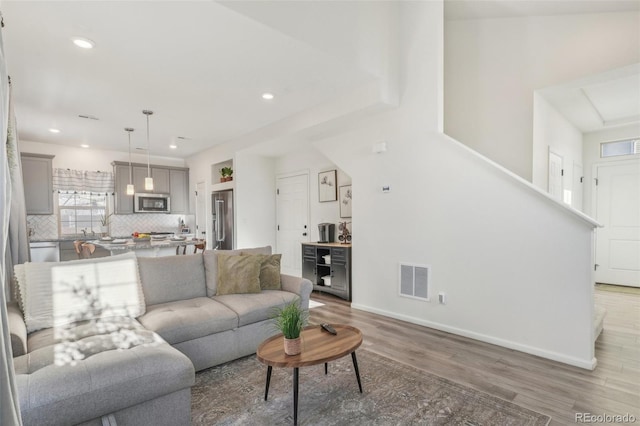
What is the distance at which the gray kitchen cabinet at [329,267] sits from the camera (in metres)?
5.02

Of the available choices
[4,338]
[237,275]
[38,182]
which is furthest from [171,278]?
[38,182]

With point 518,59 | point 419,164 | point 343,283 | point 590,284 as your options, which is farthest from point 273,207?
point 590,284

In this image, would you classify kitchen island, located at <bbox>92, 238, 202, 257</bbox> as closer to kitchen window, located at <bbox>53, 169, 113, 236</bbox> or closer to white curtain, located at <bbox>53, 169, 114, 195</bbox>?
kitchen window, located at <bbox>53, 169, 113, 236</bbox>

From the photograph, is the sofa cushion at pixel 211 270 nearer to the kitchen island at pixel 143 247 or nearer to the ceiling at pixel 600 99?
the kitchen island at pixel 143 247

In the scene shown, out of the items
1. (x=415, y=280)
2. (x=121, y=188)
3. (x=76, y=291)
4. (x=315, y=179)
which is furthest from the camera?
(x=121, y=188)

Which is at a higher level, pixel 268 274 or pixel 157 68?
pixel 157 68

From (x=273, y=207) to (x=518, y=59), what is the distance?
16.4 feet

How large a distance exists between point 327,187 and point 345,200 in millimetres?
515

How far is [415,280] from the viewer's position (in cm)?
402

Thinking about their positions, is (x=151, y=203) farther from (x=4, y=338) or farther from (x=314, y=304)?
(x=4, y=338)

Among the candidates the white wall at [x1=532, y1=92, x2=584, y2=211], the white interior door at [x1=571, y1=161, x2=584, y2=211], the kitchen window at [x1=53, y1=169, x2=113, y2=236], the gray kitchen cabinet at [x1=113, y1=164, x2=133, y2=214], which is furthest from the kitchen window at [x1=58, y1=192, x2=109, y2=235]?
the white interior door at [x1=571, y1=161, x2=584, y2=211]

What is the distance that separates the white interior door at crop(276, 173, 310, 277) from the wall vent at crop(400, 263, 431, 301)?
8.61ft

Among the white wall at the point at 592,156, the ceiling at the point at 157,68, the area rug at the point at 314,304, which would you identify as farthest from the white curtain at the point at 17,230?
the white wall at the point at 592,156

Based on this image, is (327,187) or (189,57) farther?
(327,187)
